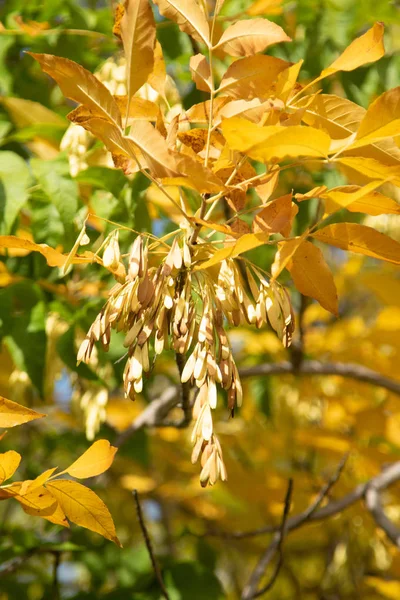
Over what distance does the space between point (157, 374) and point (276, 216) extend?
143 cm

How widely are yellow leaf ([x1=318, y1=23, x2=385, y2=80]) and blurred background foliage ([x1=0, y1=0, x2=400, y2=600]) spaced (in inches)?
15.4

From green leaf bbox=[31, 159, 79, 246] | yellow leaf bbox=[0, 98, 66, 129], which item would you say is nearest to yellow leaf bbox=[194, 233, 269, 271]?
green leaf bbox=[31, 159, 79, 246]

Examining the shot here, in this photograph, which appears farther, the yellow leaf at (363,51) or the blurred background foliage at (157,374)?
the blurred background foliage at (157,374)

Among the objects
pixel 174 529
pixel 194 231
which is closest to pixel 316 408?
pixel 174 529

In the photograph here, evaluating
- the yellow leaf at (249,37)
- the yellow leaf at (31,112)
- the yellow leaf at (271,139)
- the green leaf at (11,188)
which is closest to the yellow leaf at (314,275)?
the yellow leaf at (271,139)

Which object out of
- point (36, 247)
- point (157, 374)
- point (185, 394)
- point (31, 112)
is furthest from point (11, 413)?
point (157, 374)

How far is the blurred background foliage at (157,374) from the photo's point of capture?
1202 mm

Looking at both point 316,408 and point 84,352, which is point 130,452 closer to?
point 316,408

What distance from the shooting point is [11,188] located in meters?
1.15

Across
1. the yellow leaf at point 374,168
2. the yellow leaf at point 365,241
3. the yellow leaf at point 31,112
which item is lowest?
the yellow leaf at point 31,112

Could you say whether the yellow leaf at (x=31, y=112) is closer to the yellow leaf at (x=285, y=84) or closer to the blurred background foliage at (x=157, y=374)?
the blurred background foliage at (x=157, y=374)

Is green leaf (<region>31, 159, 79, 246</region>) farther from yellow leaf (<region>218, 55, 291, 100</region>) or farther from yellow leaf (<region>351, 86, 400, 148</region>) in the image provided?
yellow leaf (<region>351, 86, 400, 148</region>)

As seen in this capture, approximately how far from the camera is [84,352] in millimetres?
814

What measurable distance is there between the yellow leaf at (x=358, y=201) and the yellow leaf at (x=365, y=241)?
24 mm
